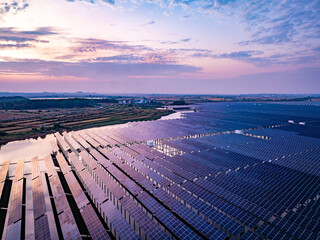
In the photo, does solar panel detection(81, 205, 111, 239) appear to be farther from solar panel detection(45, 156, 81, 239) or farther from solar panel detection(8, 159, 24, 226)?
solar panel detection(8, 159, 24, 226)

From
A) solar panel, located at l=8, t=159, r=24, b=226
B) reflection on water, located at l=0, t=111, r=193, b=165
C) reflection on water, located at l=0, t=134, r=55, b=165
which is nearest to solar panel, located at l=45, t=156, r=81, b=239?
solar panel, located at l=8, t=159, r=24, b=226

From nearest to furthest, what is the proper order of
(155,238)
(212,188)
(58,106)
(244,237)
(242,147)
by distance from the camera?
(244,237), (155,238), (212,188), (242,147), (58,106)

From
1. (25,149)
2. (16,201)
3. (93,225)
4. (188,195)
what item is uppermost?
(188,195)

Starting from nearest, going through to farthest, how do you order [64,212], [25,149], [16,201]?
[64,212] < [16,201] < [25,149]

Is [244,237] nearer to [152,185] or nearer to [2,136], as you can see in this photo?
[152,185]

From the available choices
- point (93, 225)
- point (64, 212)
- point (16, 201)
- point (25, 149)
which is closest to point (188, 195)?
point (93, 225)

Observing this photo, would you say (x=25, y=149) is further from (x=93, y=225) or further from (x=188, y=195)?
(x=188, y=195)

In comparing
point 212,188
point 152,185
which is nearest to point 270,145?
point 212,188

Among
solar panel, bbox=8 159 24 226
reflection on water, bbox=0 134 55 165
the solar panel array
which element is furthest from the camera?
reflection on water, bbox=0 134 55 165

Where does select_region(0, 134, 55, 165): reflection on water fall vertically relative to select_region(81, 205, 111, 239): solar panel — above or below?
below
